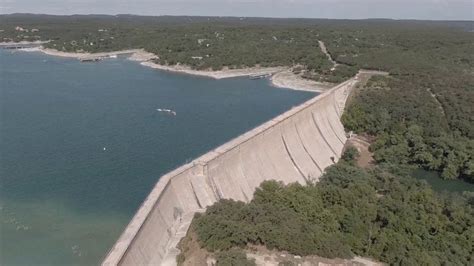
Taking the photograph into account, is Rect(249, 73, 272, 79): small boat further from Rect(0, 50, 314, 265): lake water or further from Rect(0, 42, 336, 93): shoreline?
Rect(0, 50, 314, 265): lake water

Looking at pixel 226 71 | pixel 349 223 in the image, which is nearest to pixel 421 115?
pixel 349 223

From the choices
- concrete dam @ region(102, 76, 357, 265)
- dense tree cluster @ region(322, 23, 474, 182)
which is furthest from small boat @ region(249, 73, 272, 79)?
concrete dam @ region(102, 76, 357, 265)

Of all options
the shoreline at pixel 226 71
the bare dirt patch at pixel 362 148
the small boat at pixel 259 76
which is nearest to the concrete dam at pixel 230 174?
the bare dirt patch at pixel 362 148

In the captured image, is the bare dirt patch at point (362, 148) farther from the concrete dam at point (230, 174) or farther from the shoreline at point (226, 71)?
Answer: the shoreline at point (226, 71)

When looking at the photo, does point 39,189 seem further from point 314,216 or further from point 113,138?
point 314,216

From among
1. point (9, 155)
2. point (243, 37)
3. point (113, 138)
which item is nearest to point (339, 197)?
point (113, 138)

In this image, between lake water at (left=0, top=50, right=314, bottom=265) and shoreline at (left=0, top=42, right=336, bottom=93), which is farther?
shoreline at (left=0, top=42, right=336, bottom=93)
